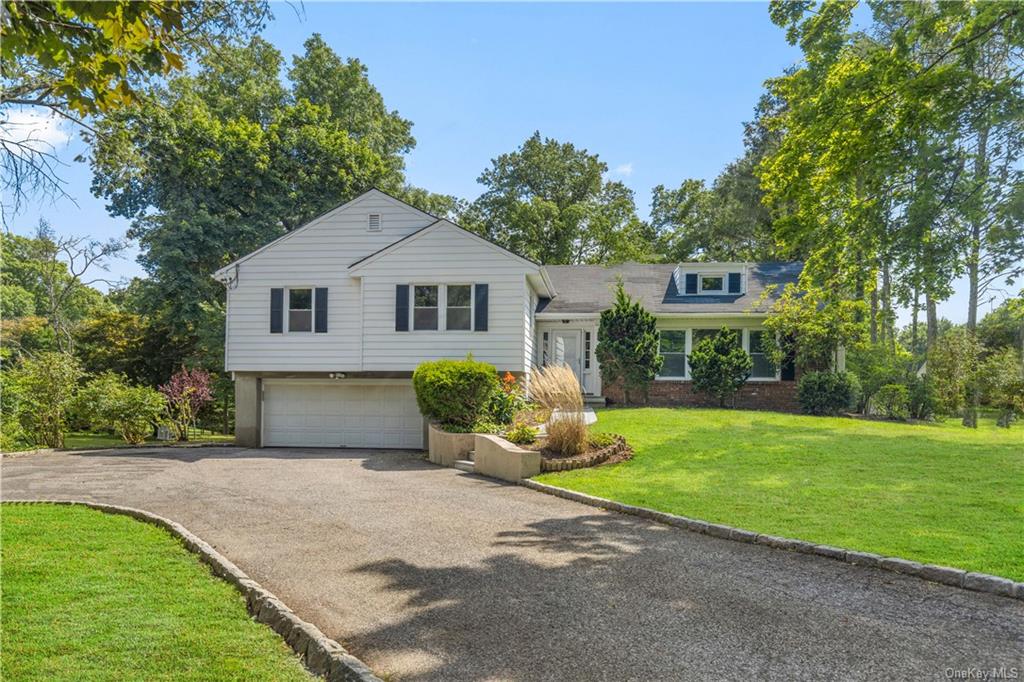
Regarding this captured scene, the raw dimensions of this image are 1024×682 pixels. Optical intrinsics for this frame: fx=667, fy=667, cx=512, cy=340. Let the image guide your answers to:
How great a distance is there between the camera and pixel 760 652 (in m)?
4.06

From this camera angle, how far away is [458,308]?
17.3m

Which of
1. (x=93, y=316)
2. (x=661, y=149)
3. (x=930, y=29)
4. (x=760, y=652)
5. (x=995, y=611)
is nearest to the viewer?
(x=760, y=652)

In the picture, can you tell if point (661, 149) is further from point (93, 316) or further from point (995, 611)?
point (93, 316)

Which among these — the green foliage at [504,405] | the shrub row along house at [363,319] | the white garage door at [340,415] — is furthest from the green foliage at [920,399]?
the white garage door at [340,415]

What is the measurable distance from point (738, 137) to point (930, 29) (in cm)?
2840

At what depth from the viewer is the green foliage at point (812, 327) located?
62.6 ft

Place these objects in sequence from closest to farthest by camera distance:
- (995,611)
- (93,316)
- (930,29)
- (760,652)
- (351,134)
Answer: (760,652) → (995,611) → (930,29) → (93,316) → (351,134)

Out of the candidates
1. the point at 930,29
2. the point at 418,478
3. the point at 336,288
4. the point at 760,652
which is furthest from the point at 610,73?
the point at 760,652

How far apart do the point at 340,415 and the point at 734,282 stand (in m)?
13.5

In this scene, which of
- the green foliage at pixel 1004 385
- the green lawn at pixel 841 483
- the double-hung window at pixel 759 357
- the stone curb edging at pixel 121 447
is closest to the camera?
the green lawn at pixel 841 483

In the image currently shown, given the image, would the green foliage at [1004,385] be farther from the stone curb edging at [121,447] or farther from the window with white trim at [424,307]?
the stone curb edging at [121,447]

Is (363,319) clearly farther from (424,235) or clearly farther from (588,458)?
(588,458)

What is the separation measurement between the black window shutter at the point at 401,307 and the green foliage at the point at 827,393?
1124cm

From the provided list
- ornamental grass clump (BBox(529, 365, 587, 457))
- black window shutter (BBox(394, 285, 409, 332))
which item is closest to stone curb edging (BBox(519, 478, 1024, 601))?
ornamental grass clump (BBox(529, 365, 587, 457))
